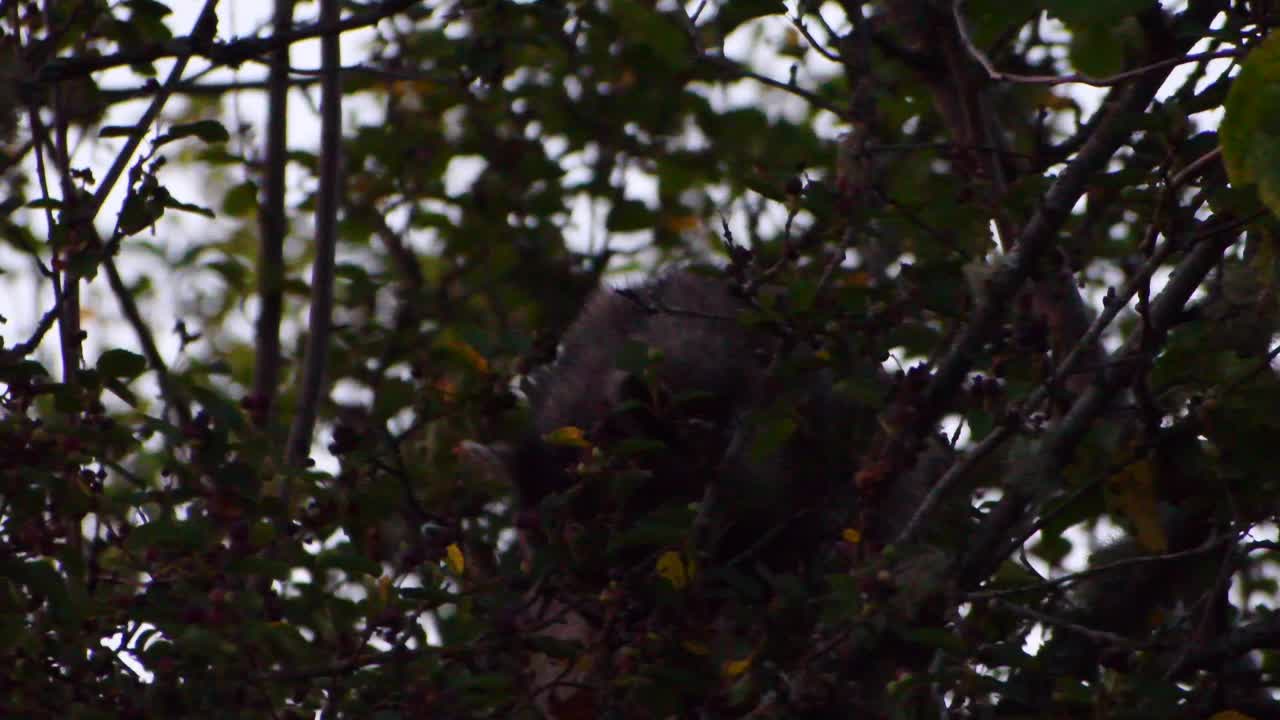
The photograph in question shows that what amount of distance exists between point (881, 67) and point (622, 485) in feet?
10.1

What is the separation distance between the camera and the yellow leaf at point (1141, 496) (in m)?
Result: 3.62

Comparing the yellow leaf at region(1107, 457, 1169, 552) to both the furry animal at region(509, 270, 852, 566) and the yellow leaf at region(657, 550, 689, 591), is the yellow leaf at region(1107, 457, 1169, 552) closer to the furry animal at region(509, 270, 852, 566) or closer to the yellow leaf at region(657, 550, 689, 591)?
the furry animal at region(509, 270, 852, 566)

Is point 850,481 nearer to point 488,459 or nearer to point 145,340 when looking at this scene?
point 488,459

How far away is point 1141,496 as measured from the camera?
3637mm

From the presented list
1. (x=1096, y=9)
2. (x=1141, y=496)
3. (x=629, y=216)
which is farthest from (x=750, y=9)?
(x=629, y=216)

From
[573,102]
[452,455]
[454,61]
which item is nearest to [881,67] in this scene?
[573,102]

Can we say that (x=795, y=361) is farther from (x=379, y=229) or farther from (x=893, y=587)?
(x=379, y=229)

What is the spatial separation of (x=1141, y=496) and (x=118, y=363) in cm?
208

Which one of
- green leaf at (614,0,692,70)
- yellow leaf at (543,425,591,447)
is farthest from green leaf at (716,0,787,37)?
yellow leaf at (543,425,591,447)

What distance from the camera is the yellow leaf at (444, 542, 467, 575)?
347 cm

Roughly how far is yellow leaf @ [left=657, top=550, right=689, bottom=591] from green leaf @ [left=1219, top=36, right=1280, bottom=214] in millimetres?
1440

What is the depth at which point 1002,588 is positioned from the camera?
3422 millimetres

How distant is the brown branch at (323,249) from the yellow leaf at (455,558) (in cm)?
107

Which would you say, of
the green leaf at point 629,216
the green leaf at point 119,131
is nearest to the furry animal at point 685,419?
the green leaf at point 629,216
